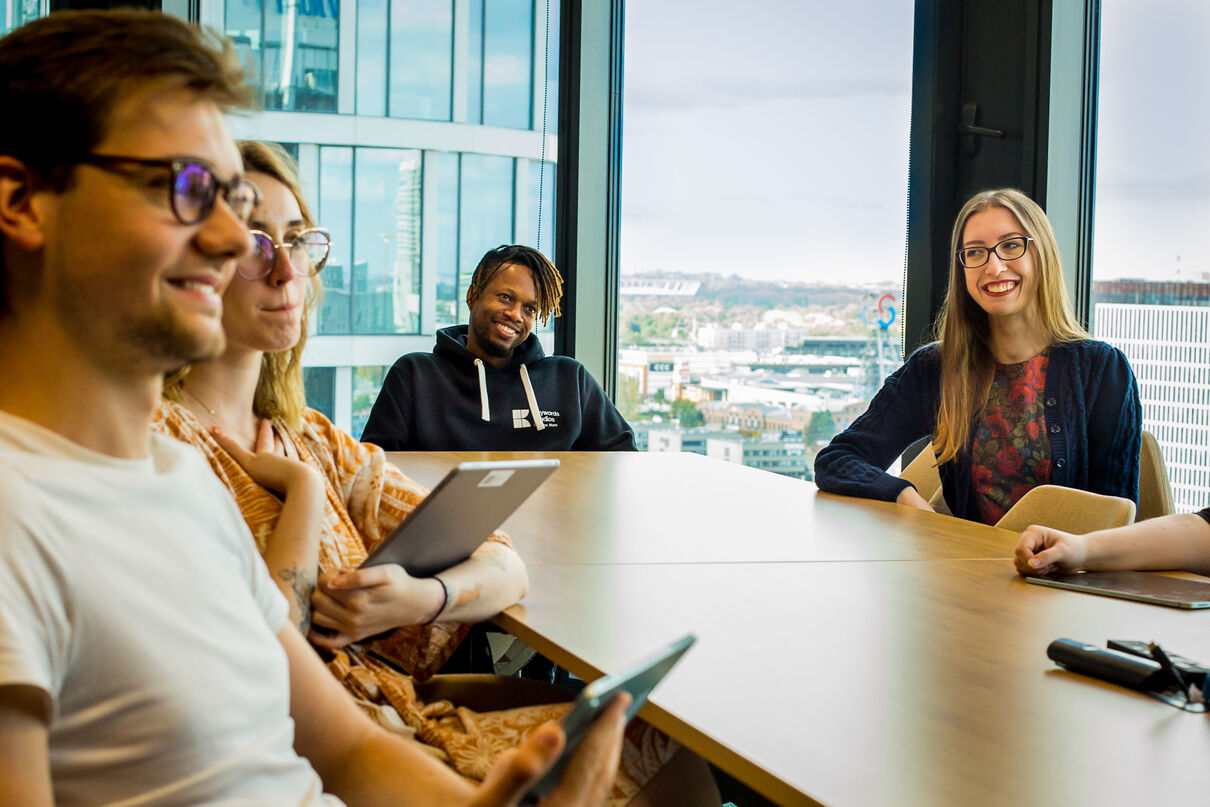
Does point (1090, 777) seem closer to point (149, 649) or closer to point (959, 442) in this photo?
point (149, 649)

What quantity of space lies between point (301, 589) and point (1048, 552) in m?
1.18

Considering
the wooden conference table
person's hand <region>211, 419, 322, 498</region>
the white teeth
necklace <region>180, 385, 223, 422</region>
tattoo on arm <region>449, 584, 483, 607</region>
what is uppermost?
the white teeth

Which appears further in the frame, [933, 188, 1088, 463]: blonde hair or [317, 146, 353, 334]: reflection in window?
[317, 146, 353, 334]: reflection in window

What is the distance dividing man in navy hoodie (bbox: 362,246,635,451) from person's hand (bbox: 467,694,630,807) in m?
2.63

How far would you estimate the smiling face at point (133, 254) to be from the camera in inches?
32.9

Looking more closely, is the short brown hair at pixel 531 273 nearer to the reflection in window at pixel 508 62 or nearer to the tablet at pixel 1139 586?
the reflection in window at pixel 508 62

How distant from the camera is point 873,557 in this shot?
1.99 m

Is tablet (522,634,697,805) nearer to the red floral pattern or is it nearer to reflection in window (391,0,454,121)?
the red floral pattern

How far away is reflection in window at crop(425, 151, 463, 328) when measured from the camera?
15.0 feet

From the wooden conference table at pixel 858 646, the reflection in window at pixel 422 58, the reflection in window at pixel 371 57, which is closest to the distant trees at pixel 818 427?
the wooden conference table at pixel 858 646

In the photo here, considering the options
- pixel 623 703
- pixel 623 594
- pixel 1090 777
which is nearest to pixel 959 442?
pixel 623 594

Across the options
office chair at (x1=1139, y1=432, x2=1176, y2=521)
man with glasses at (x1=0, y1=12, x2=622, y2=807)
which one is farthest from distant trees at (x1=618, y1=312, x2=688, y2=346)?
man with glasses at (x1=0, y1=12, x2=622, y2=807)

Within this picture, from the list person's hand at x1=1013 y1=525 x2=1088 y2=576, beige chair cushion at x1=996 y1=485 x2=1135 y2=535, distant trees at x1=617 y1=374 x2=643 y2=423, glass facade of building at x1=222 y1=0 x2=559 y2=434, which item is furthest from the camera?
distant trees at x1=617 y1=374 x2=643 y2=423

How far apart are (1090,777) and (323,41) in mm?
4128
